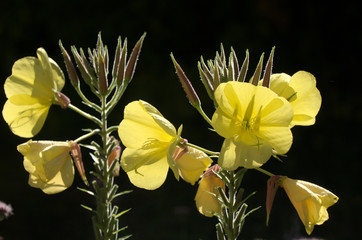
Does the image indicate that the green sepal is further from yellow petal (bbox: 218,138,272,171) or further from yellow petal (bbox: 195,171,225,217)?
yellow petal (bbox: 195,171,225,217)

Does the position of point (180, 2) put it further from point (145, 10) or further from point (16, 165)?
point (16, 165)

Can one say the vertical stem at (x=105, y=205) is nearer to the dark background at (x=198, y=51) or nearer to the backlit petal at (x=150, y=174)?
the backlit petal at (x=150, y=174)

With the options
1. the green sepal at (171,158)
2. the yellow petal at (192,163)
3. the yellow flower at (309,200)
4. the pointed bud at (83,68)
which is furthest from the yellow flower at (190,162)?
the pointed bud at (83,68)

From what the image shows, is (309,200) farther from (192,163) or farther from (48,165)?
(48,165)

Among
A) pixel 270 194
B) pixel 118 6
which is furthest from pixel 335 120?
pixel 270 194

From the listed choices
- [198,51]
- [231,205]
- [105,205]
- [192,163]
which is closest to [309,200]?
[231,205]

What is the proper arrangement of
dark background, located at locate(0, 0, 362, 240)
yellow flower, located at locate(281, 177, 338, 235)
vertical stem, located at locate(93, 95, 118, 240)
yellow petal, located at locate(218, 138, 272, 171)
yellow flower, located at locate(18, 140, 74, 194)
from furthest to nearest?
dark background, located at locate(0, 0, 362, 240) → vertical stem, located at locate(93, 95, 118, 240) → yellow flower, located at locate(18, 140, 74, 194) → yellow flower, located at locate(281, 177, 338, 235) → yellow petal, located at locate(218, 138, 272, 171)

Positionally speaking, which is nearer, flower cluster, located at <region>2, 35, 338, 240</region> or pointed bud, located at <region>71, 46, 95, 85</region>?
flower cluster, located at <region>2, 35, 338, 240</region>

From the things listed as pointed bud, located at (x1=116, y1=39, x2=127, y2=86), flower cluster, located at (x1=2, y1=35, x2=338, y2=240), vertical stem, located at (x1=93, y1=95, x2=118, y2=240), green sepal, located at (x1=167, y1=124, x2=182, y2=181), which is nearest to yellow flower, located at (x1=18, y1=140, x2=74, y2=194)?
flower cluster, located at (x1=2, y1=35, x2=338, y2=240)
